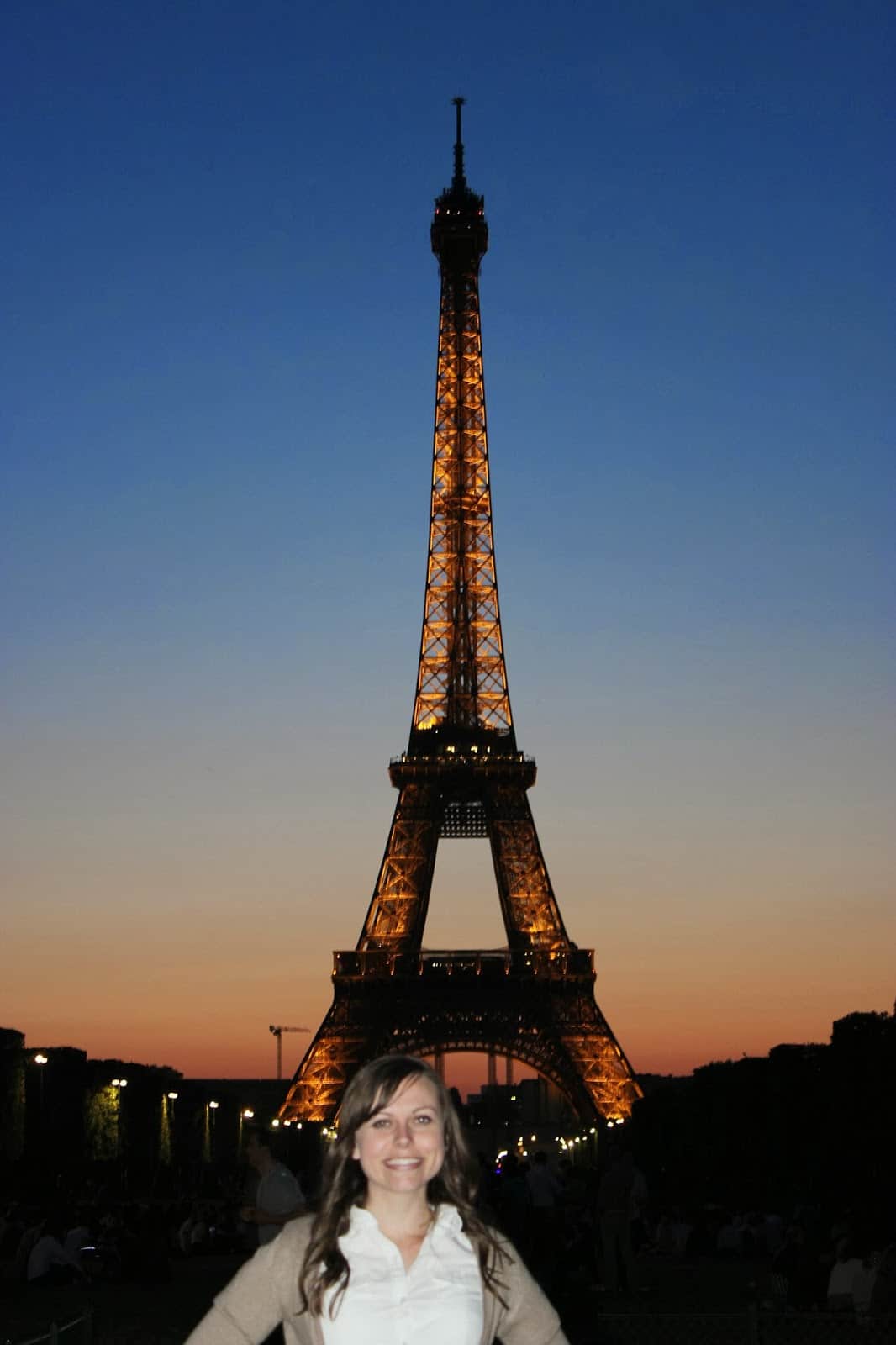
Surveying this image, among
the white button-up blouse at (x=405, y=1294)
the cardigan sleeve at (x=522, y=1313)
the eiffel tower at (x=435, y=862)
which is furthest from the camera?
the eiffel tower at (x=435, y=862)

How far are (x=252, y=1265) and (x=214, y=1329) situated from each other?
0.58ft

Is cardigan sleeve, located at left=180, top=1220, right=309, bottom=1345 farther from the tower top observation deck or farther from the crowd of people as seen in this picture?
the tower top observation deck

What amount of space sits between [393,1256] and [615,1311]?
14.0m

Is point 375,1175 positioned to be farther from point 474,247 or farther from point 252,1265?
point 474,247

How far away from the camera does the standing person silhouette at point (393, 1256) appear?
4.46m

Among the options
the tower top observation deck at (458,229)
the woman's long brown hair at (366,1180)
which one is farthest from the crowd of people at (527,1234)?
the tower top observation deck at (458,229)

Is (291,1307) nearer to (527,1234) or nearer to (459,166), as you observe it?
(527,1234)

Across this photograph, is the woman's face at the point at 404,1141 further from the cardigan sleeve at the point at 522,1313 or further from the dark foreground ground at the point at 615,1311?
the dark foreground ground at the point at 615,1311

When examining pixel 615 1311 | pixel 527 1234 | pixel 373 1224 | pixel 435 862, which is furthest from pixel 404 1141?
pixel 435 862

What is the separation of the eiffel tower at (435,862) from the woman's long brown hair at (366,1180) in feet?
213

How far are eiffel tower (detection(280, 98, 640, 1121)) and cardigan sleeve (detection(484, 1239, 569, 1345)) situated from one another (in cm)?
6514

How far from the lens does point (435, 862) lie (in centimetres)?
7281

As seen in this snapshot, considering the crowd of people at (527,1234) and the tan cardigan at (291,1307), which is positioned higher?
the crowd of people at (527,1234)

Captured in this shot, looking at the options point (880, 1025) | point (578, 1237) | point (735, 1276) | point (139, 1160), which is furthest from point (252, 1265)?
point (139, 1160)
